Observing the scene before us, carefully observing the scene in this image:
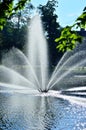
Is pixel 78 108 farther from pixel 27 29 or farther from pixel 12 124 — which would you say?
pixel 27 29

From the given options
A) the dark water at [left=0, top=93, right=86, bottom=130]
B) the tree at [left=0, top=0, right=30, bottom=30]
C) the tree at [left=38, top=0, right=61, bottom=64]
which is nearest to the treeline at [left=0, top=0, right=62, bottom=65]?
the tree at [left=38, top=0, right=61, bottom=64]

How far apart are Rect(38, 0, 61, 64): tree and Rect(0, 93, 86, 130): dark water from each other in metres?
45.1

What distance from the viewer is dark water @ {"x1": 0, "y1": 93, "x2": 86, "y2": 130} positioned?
15898mm

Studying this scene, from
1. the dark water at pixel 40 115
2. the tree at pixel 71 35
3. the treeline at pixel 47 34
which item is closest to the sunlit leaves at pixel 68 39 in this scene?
the tree at pixel 71 35

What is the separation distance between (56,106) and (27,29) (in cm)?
5030

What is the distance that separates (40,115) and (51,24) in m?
53.8

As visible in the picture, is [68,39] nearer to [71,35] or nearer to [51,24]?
[71,35]

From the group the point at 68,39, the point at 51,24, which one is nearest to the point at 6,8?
the point at 68,39

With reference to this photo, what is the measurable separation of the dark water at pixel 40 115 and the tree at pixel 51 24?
45.1m

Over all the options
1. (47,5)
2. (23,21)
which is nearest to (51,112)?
(47,5)

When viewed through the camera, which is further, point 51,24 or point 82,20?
point 51,24

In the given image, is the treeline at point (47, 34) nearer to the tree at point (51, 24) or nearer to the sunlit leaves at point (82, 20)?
the tree at point (51, 24)

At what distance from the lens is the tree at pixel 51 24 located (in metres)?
70.1

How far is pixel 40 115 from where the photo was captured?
18.8m
